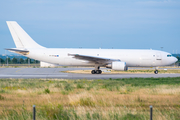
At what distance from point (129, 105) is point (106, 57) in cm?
2305

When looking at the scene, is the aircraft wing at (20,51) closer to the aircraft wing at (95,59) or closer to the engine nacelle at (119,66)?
the aircraft wing at (95,59)

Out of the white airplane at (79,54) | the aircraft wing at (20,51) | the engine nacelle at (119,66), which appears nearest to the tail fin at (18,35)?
the white airplane at (79,54)

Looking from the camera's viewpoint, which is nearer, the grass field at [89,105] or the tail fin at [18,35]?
the grass field at [89,105]

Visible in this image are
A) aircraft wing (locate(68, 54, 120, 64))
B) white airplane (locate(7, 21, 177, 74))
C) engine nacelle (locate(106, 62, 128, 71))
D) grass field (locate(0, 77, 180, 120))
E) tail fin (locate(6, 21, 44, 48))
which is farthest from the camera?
tail fin (locate(6, 21, 44, 48))

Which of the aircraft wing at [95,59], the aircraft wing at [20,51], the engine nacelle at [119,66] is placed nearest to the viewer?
the engine nacelle at [119,66]

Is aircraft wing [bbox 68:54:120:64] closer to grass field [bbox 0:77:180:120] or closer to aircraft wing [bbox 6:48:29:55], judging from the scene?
aircraft wing [bbox 6:48:29:55]

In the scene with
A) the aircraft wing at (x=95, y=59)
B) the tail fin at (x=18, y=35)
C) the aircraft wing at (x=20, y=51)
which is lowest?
the aircraft wing at (x=95, y=59)

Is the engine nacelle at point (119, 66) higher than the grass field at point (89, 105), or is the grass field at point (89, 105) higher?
the engine nacelle at point (119, 66)

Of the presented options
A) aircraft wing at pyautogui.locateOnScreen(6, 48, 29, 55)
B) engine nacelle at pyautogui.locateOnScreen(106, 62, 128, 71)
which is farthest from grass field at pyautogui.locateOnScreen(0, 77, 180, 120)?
aircraft wing at pyautogui.locateOnScreen(6, 48, 29, 55)

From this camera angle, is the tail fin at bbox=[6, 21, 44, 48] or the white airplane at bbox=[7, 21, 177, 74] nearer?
the white airplane at bbox=[7, 21, 177, 74]

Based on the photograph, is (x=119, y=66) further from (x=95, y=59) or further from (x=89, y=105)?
(x=89, y=105)

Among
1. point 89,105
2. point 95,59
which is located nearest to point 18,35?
point 95,59

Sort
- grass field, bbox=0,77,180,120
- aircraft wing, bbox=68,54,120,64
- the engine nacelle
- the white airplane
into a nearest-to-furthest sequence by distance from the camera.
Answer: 1. grass field, bbox=0,77,180,120
2. the engine nacelle
3. aircraft wing, bbox=68,54,120,64
4. the white airplane

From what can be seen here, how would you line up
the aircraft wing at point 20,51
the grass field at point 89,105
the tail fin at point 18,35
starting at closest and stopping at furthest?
the grass field at point 89,105 < the aircraft wing at point 20,51 < the tail fin at point 18,35
